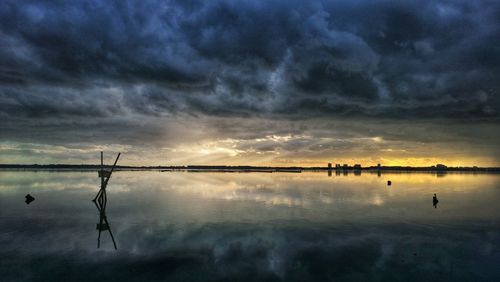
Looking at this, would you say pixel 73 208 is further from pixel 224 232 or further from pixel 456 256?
pixel 456 256

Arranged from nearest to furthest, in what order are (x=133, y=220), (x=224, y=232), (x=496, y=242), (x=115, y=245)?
1. (x=115, y=245)
2. (x=496, y=242)
3. (x=224, y=232)
4. (x=133, y=220)

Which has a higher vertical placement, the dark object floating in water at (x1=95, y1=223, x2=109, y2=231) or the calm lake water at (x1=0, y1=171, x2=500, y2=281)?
the dark object floating in water at (x1=95, y1=223, x2=109, y2=231)

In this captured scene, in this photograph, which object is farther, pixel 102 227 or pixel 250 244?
pixel 102 227

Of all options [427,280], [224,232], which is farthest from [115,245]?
[427,280]

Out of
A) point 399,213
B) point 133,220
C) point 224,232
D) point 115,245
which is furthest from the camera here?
point 399,213

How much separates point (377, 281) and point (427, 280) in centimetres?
279

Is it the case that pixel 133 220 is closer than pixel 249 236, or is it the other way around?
pixel 249 236

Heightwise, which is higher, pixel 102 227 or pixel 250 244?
pixel 102 227

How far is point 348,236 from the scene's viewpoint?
29812 millimetres

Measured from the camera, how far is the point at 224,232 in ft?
102

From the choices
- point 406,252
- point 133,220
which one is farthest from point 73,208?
point 406,252

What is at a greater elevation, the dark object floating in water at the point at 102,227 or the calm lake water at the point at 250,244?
the dark object floating in water at the point at 102,227

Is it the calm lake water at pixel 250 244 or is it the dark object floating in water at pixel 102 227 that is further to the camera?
the dark object floating in water at pixel 102 227

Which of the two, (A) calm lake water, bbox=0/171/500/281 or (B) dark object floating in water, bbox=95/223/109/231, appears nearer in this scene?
(A) calm lake water, bbox=0/171/500/281
